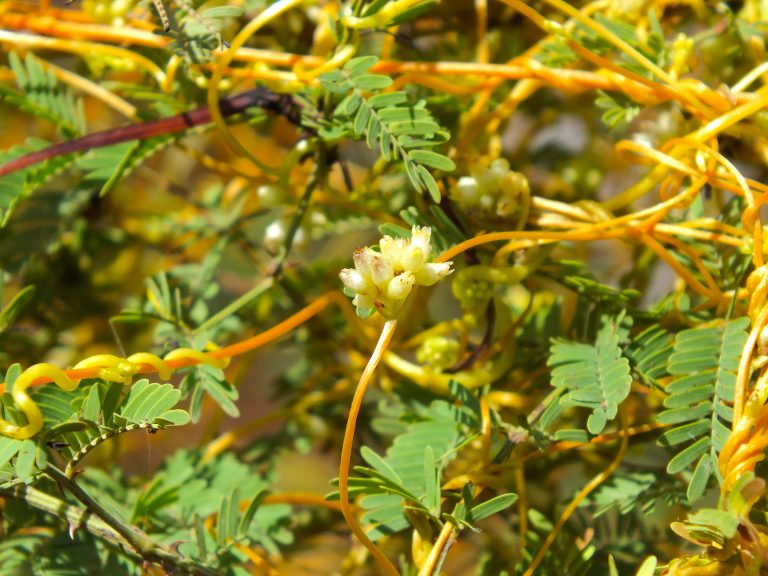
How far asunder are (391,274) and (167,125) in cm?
28

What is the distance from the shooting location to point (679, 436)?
505 mm

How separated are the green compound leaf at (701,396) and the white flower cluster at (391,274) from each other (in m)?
0.18

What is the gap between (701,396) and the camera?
515 millimetres

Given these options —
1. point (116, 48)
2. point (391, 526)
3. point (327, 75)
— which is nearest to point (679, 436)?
point (391, 526)

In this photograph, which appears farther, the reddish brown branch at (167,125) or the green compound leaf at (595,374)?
the reddish brown branch at (167,125)

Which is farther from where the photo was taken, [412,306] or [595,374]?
[412,306]

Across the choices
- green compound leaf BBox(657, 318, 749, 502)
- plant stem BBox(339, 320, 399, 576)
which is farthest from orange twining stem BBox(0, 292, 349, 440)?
green compound leaf BBox(657, 318, 749, 502)

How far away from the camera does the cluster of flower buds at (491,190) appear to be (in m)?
0.58

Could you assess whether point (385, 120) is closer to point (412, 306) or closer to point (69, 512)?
point (412, 306)

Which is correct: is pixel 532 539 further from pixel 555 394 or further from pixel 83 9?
pixel 83 9

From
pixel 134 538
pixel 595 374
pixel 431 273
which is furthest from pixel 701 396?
pixel 134 538

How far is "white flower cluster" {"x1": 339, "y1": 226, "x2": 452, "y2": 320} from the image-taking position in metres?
0.45

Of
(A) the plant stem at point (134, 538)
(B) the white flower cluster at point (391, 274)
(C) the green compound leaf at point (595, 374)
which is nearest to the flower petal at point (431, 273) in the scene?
(B) the white flower cluster at point (391, 274)

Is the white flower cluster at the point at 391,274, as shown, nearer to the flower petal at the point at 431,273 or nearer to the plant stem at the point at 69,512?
the flower petal at the point at 431,273
